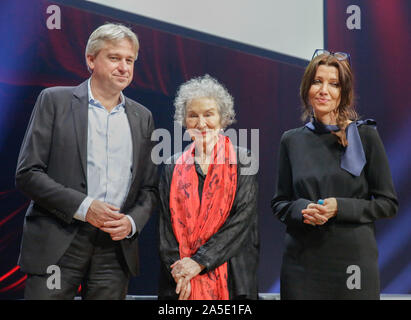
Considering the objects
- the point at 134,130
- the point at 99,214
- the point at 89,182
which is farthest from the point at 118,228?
the point at 134,130

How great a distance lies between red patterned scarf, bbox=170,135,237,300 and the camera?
2.53 metres

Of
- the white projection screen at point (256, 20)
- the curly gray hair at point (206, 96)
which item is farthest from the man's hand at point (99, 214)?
the white projection screen at point (256, 20)

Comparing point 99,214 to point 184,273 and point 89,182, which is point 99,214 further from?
point 184,273

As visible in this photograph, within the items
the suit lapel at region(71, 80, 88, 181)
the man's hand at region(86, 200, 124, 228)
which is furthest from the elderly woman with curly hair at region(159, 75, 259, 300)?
the suit lapel at region(71, 80, 88, 181)

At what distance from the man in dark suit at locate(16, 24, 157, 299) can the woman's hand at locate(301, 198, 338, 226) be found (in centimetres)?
90

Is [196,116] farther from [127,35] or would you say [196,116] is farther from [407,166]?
[407,166]

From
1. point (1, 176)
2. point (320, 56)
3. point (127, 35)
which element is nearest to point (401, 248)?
point (320, 56)

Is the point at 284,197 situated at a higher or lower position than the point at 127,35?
lower

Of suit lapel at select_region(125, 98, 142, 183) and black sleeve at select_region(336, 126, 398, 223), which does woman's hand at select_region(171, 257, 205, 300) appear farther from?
black sleeve at select_region(336, 126, 398, 223)

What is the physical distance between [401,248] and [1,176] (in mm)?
3038

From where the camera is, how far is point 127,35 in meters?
2.76

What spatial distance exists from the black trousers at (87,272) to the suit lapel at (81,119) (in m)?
0.36
